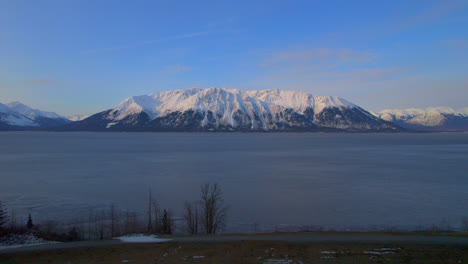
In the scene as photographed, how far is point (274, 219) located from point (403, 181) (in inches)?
1105

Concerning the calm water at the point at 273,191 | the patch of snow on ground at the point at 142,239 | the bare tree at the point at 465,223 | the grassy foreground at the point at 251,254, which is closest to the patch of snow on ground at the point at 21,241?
the grassy foreground at the point at 251,254

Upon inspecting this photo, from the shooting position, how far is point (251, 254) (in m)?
17.8

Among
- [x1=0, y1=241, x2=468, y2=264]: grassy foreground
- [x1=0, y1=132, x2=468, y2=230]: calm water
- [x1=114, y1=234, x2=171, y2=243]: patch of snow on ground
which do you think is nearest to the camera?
[x1=0, y1=241, x2=468, y2=264]: grassy foreground

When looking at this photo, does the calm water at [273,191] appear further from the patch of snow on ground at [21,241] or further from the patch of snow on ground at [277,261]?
the patch of snow on ground at [277,261]

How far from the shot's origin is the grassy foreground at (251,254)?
55.2 ft

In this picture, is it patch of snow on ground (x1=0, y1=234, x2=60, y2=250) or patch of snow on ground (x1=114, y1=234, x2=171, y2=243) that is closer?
patch of snow on ground (x1=0, y1=234, x2=60, y2=250)

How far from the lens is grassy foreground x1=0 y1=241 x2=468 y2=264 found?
16828 millimetres

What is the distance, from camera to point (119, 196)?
39.7 m

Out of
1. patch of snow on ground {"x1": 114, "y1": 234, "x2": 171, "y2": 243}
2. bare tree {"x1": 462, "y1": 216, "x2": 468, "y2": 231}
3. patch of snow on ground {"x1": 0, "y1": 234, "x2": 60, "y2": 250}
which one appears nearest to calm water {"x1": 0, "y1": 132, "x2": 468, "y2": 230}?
bare tree {"x1": 462, "y1": 216, "x2": 468, "y2": 231}

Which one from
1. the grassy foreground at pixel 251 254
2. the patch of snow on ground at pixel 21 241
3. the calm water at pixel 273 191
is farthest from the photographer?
the calm water at pixel 273 191

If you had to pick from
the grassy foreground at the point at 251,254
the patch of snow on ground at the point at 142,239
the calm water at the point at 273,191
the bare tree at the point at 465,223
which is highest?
the grassy foreground at the point at 251,254

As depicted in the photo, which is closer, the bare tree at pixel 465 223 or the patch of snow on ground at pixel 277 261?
the patch of snow on ground at pixel 277 261

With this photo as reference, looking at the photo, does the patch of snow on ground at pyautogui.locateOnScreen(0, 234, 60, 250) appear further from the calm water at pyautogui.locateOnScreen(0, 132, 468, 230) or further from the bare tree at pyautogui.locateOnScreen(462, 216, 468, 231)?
the bare tree at pyautogui.locateOnScreen(462, 216, 468, 231)

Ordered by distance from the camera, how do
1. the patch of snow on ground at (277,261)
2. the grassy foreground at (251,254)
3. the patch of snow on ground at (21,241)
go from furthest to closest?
the patch of snow on ground at (21,241) < the grassy foreground at (251,254) < the patch of snow on ground at (277,261)
